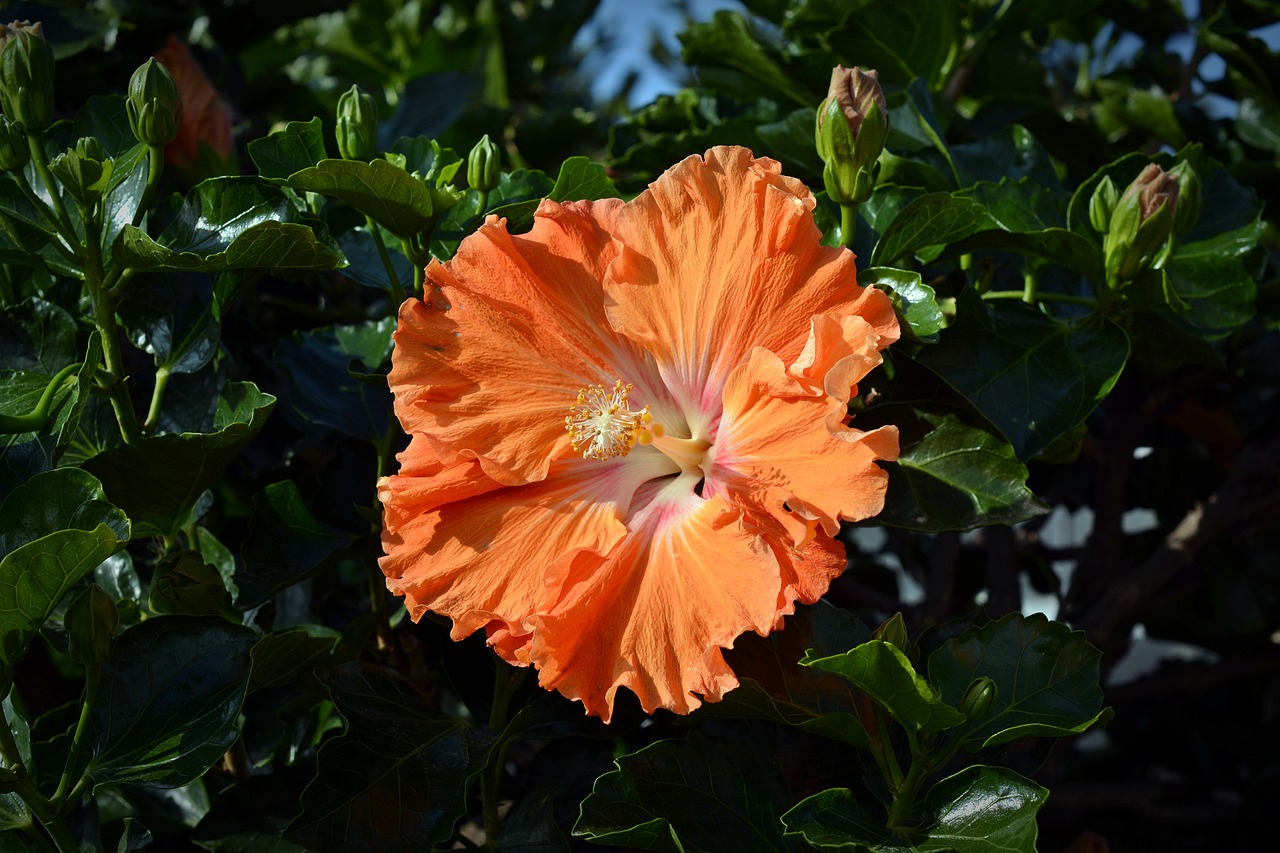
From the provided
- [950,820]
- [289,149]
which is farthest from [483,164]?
[950,820]

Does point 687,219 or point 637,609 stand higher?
point 687,219

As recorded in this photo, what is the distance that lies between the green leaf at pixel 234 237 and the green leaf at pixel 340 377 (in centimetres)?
23

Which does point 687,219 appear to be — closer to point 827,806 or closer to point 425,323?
point 425,323

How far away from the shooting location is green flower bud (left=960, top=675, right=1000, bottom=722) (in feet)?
3.92

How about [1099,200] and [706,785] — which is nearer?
[706,785]

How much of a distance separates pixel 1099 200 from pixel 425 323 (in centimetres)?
85

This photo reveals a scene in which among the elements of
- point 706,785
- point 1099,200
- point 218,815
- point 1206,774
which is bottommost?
point 1206,774

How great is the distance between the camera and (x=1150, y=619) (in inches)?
103

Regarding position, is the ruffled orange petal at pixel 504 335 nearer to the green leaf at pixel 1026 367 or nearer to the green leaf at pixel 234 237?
the green leaf at pixel 234 237

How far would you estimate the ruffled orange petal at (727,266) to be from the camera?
119cm

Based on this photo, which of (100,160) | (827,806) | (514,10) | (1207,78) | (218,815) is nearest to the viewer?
(827,806)

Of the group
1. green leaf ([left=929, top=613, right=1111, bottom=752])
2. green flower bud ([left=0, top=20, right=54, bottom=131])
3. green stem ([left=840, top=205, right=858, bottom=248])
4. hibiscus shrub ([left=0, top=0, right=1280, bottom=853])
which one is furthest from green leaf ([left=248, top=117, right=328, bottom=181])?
green leaf ([left=929, top=613, right=1111, bottom=752])

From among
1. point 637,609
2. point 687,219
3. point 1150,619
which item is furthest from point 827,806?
point 1150,619

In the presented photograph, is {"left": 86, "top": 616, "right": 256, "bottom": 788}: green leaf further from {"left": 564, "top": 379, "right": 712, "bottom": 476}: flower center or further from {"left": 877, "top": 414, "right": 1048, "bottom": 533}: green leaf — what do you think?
{"left": 877, "top": 414, "right": 1048, "bottom": 533}: green leaf
